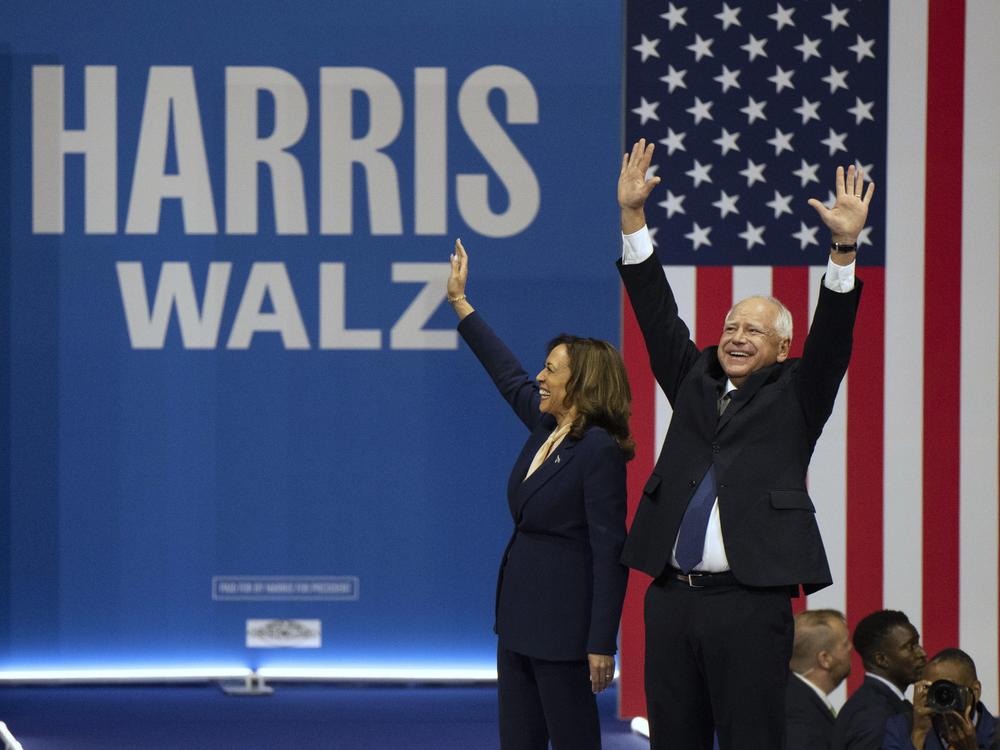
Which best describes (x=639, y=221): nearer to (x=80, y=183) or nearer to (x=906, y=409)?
(x=906, y=409)

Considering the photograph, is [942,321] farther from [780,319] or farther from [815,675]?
[780,319]

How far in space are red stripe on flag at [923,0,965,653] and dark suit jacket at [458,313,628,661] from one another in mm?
2482

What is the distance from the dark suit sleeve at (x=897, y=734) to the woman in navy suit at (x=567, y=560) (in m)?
0.82

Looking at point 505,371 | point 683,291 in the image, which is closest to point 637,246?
point 505,371

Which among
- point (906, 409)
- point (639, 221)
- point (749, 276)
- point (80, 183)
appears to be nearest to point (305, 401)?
point (80, 183)

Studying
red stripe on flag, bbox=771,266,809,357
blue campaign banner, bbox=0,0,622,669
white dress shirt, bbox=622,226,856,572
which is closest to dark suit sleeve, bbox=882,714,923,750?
white dress shirt, bbox=622,226,856,572

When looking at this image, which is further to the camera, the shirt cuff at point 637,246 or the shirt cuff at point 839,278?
the shirt cuff at point 637,246

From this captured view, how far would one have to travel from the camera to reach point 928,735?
3.56m

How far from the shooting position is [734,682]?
109 inches

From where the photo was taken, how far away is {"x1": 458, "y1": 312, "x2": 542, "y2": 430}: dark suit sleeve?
3.58 metres

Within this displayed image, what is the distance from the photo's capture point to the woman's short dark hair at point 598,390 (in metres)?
3.31

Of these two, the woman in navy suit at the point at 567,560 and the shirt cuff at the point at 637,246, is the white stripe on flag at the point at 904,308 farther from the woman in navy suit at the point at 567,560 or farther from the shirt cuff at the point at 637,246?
the shirt cuff at the point at 637,246

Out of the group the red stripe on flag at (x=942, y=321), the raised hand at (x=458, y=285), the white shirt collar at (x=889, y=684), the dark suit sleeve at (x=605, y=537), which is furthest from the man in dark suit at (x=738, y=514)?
the red stripe on flag at (x=942, y=321)

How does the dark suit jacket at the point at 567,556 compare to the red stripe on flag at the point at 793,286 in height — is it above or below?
below
